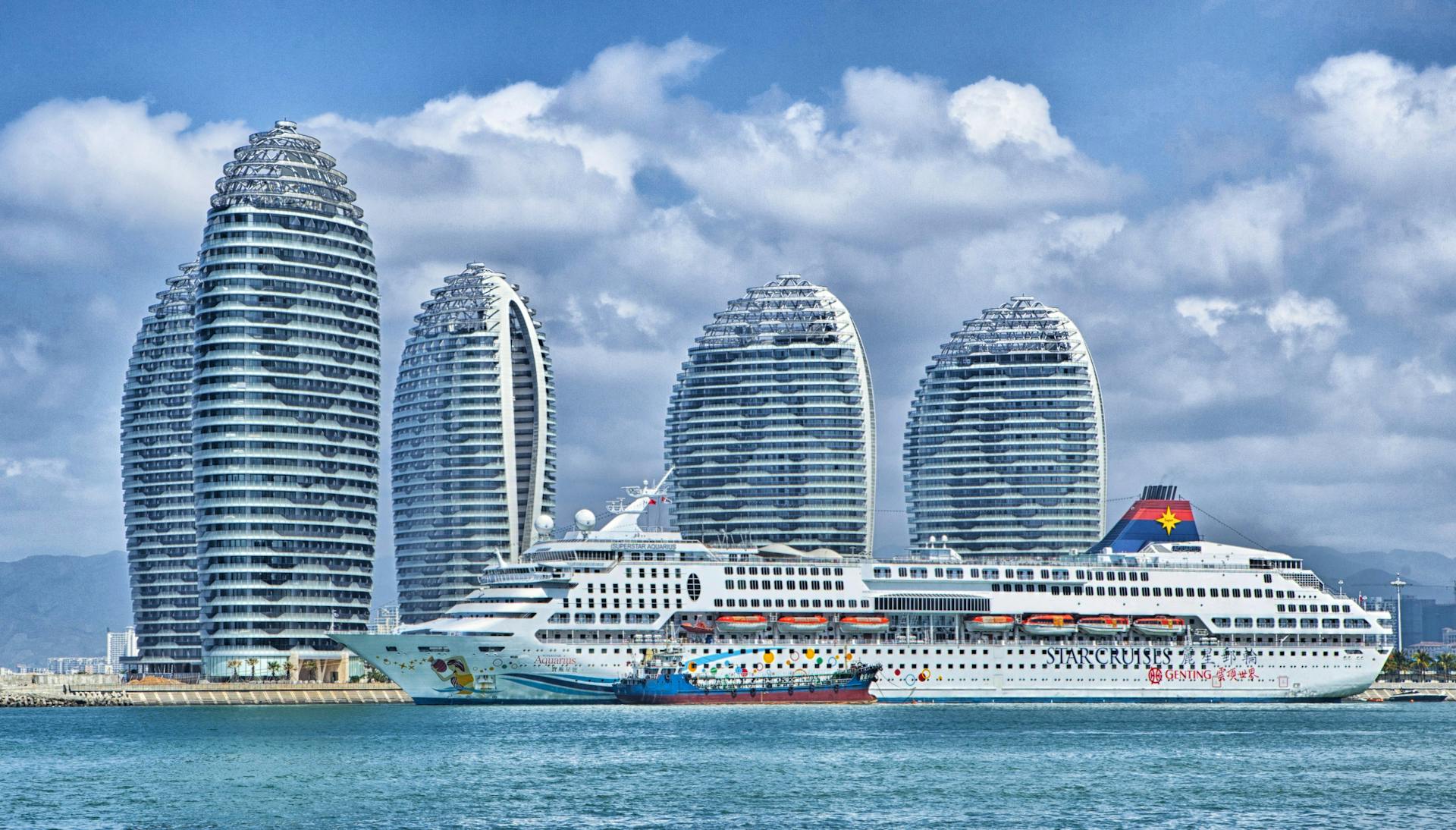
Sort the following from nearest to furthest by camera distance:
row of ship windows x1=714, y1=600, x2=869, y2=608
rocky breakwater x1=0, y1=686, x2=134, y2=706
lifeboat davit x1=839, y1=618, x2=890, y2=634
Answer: row of ship windows x1=714, y1=600, x2=869, y2=608 → lifeboat davit x1=839, y1=618, x2=890, y2=634 → rocky breakwater x1=0, y1=686, x2=134, y2=706

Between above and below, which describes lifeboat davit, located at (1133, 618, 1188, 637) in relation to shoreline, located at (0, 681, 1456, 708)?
above

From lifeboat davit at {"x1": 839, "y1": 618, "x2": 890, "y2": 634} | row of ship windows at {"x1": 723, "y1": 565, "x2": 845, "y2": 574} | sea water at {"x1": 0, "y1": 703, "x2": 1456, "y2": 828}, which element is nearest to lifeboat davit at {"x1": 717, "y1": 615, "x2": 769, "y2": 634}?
row of ship windows at {"x1": 723, "y1": 565, "x2": 845, "y2": 574}

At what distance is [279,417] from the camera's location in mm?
173375

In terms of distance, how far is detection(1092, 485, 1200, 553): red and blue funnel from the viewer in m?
155

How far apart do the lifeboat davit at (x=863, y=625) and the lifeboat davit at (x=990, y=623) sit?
645 centimetres

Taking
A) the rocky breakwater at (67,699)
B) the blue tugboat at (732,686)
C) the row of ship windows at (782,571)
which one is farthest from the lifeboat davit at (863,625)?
the rocky breakwater at (67,699)

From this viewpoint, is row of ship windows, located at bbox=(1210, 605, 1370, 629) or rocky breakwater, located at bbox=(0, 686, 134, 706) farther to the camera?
rocky breakwater, located at bbox=(0, 686, 134, 706)

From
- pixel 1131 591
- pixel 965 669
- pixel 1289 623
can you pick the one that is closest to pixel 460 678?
pixel 965 669

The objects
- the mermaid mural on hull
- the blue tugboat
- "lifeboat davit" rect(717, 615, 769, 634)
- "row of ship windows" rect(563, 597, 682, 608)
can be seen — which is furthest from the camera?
"lifeboat davit" rect(717, 615, 769, 634)

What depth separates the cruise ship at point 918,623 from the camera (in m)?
136

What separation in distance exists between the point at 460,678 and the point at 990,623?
38231 millimetres

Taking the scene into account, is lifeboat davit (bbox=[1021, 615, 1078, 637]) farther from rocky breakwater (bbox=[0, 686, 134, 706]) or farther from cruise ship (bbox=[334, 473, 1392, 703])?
rocky breakwater (bbox=[0, 686, 134, 706])

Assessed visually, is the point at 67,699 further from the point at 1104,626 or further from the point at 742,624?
the point at 1104,626

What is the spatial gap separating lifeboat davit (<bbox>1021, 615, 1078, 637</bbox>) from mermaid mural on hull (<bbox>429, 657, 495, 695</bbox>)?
129ft
